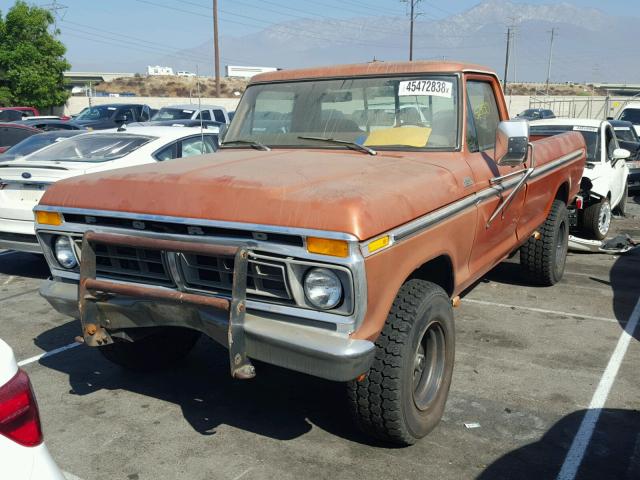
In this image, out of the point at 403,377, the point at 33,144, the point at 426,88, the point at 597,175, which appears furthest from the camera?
the point at 597,175

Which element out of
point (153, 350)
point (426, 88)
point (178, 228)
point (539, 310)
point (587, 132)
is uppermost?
point (426, 88)

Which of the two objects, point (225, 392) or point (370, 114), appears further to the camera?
point (370, 114)

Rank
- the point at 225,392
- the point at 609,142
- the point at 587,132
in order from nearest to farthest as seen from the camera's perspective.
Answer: the point at 225,392 → the point at 587,132 → the point at 609,142

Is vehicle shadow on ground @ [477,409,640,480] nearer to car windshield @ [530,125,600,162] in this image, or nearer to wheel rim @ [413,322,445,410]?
wheel rim @ [413,322,445,410]

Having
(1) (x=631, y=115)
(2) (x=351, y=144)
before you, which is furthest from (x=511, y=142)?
(1) (x=631, y=115)

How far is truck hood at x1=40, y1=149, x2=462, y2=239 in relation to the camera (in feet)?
10.3

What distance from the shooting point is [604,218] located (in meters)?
9.40

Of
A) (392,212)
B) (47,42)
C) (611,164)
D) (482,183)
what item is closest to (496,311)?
(482,183)

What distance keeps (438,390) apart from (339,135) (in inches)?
72.9

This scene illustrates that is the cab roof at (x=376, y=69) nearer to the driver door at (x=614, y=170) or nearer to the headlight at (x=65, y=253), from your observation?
the headlight at (x=65, y=253)

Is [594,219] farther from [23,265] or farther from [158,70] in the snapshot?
[158,70]

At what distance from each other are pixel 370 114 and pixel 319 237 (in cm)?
188

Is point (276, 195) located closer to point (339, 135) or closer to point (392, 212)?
point (392, 212)

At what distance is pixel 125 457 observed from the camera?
365cm
